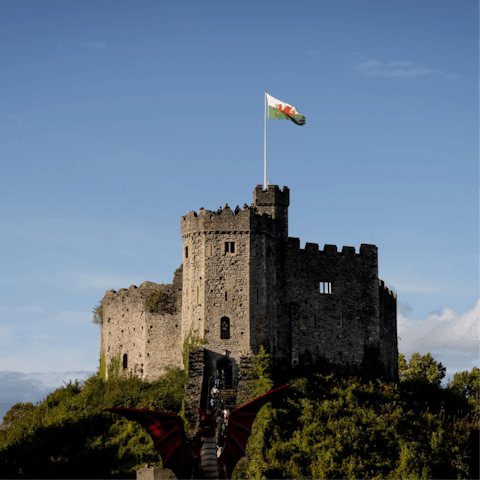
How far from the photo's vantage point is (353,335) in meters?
52.4

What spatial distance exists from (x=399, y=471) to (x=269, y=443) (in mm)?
6403

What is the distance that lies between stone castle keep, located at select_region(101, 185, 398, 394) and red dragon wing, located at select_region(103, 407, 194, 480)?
20190 mm

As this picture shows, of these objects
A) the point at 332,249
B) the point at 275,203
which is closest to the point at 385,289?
the point at 332,249

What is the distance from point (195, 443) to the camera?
25625 mm

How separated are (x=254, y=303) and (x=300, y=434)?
9.03m

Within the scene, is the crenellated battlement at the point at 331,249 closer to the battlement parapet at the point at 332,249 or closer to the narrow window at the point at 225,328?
the battlement parapet at the point at 332,249

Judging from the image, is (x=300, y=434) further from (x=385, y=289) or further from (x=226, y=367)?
(x=385, y=289)

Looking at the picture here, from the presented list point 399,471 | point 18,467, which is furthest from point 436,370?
point 18,467

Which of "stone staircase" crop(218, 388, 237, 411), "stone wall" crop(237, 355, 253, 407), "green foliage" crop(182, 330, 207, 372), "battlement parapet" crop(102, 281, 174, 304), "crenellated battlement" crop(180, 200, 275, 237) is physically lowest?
"stone staircase" crop(218, 388, 237, 411)

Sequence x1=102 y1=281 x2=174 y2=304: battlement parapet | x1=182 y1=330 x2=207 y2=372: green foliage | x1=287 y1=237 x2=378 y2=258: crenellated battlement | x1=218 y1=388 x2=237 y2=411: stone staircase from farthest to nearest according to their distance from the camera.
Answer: x1=102 y1=281 x2=174 y2=304: battlement parapet < x1=287 y1=237 x2=378 y2=258: crenellated battlement < x1=182 y1=330 x2=207 y2=372: green foliage < x1=218 y1=388 x2=237 y2=411: stone staircase

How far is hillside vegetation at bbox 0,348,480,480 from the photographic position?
39.2m

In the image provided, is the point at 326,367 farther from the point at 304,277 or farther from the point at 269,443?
the point at 269,443

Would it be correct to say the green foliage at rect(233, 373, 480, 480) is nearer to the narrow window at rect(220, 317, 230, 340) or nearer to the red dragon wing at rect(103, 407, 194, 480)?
the narrow window at rect(220, 317, 230, 340)

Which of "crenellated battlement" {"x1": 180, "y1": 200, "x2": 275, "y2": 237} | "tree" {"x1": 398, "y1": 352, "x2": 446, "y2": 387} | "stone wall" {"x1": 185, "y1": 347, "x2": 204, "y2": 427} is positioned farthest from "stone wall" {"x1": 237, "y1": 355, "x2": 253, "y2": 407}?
"tree" {"x1": 398, "y1": 352, "x2": 446, "y2": 387}
